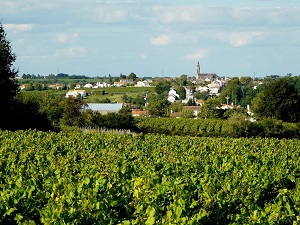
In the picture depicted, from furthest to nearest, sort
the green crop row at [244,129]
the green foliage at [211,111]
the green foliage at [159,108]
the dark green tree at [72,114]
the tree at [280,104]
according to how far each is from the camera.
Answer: the green foliage at [159,108] → the green foliage at [211,111] → the tree at [280,104] → the dark green tree at [72,114] → the green crop row at [244,129]

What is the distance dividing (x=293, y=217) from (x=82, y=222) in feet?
10.7

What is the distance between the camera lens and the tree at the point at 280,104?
265 ft

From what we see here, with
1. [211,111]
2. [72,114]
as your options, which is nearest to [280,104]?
[72,114]

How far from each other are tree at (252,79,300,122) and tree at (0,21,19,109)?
4141cm

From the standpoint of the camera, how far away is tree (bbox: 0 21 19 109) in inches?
1762

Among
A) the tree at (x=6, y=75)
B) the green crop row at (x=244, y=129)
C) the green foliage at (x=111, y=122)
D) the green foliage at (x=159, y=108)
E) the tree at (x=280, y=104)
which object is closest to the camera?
the tree at (x=6, y=75)

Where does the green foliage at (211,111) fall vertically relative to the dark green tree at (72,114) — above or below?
below

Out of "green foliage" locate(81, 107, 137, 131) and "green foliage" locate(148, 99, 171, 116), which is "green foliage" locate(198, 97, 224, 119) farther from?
"green foliage" locate(81, 107, 137, 131)

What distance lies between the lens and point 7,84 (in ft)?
148

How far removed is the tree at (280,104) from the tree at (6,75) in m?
41.4

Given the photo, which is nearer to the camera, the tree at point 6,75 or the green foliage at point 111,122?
the tree at point 6,75

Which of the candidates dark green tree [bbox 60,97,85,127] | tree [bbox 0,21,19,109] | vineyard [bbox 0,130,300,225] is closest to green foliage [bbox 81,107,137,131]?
dark green tree [bbox 60,97,85,127]

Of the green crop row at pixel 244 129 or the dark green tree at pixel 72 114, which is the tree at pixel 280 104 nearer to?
the green crop row at pixel 244 129

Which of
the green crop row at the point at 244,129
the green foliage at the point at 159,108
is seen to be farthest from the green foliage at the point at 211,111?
the green crop row at the point at 244,129
